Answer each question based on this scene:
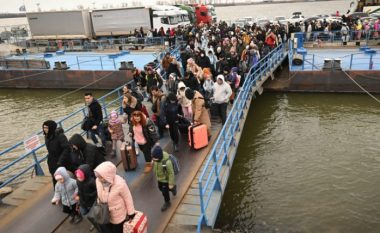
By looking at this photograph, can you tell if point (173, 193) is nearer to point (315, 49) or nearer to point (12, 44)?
point (315, 49)

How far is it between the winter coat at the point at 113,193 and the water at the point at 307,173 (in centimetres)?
360

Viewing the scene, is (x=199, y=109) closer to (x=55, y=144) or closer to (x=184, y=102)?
(x=184, y=102)

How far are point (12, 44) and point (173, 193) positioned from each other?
106ft

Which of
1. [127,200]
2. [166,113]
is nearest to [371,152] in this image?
[166,113]

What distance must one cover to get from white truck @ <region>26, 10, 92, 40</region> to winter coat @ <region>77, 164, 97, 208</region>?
27768 mm

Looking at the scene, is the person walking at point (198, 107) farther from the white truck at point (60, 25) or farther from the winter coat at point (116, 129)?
the white truck at point (60, 25)

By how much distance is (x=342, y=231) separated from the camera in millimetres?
7336

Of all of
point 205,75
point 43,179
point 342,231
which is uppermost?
point 205,75

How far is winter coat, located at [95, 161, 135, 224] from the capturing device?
449 cm

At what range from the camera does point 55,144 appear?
620 cm

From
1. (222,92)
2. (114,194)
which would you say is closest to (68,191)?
(114,194)

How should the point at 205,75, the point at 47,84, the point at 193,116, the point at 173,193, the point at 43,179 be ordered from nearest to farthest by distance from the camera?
the point at 173,193 < the point at 43,179 < the point at 193,116 < the point at 205,75 < the point at 47,84

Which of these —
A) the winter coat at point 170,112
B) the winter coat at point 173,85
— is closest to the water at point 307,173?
the winter coat at point 170,112

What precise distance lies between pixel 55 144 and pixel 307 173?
6732 mm
